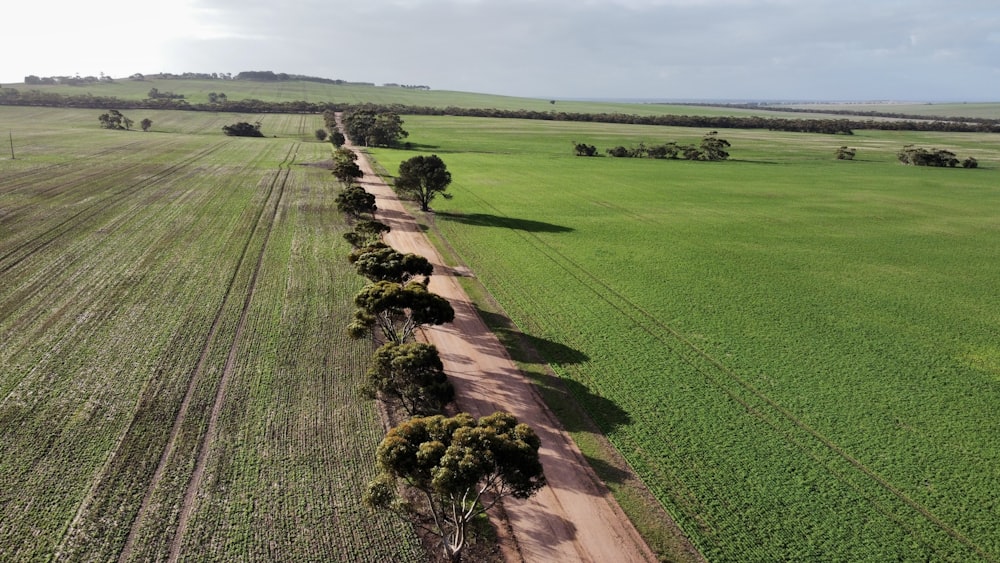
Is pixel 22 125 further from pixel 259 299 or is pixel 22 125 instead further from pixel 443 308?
pixel 443 308

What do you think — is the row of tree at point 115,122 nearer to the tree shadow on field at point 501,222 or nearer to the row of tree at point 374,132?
the row of tree at point 374,132

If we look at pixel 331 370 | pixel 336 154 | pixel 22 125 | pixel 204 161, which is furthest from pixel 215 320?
pixel 22 125

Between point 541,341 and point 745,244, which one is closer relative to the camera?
point 541,341

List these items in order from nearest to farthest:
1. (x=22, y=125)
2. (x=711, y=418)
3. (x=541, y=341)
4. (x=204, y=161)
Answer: (x=711, y=418) < (x=541, y=341) < (x=204, y=161) < (x=22, y=125)

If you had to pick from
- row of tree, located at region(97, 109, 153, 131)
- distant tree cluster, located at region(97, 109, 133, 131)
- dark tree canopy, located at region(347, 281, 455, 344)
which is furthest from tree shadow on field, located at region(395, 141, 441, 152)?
dark tree canopy, located at region(347, 281, 455, 344)

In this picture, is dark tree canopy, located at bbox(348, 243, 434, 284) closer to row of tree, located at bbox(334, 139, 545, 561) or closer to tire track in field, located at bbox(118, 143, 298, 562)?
row of tree, located at bbox(334, 139, 545, 561)

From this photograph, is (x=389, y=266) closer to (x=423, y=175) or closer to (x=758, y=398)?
(x=758, y=398)
